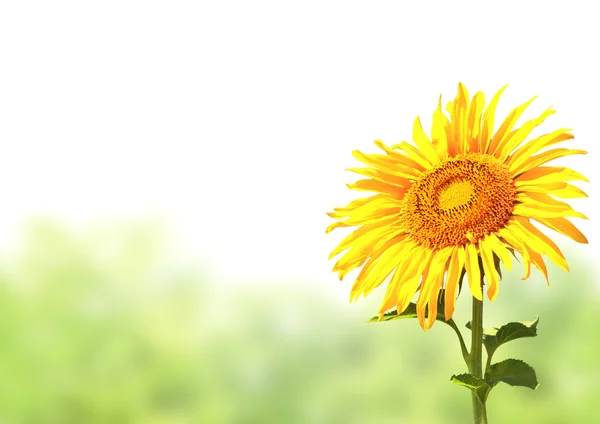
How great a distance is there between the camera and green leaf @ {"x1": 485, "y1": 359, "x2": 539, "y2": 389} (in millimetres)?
1176

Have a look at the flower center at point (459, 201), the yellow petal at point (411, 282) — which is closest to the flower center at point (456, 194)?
the flower center at point (459, 201)

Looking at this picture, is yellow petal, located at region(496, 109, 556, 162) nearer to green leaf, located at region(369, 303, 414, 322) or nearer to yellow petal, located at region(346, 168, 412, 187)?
yellow petal, located at region(346, 168, 412, 187)

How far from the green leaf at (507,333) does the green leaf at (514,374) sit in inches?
1.9

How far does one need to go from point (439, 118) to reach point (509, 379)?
1.46 feet

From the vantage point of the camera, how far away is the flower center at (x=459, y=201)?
1232mm

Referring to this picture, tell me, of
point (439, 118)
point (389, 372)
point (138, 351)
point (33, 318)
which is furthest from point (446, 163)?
point (33, 318)

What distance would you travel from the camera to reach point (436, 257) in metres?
1.22

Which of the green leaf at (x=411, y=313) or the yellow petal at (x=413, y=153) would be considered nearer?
the green leaf at (x=411, y=313)

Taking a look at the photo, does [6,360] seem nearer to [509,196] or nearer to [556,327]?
[556,327]

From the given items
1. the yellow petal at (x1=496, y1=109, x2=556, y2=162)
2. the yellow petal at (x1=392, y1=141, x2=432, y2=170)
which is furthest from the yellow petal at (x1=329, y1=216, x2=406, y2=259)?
the yellow petal at (x1=496, y1=109, x2=556, y2=162)

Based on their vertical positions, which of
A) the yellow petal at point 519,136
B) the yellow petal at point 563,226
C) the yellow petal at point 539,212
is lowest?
the yellow petal at point 563,226

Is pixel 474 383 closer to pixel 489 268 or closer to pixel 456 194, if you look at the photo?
pixel 489 268

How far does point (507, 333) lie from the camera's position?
1.24 m

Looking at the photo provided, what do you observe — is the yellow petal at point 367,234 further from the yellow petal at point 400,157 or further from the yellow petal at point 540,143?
the yellow petal at point 540,143
